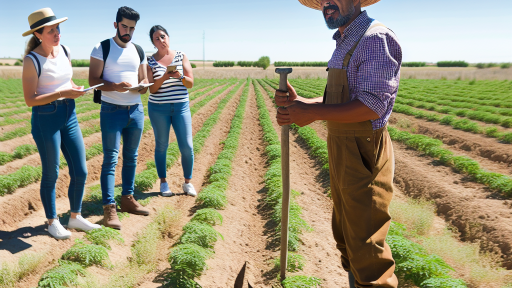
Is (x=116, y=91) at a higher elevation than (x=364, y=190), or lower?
higher

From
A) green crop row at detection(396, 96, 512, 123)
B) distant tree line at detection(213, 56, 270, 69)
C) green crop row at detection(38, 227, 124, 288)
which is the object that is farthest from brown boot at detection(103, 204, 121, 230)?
distant tree line at detection(213, 56, 270, 69)

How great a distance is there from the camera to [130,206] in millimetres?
4898

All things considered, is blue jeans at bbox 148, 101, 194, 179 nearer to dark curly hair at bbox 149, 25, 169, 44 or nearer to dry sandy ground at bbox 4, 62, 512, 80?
dark curly hair at bbox 149, 25, 169, 44

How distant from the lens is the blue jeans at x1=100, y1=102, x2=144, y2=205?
427cm

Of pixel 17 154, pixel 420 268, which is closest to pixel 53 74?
pixel 420 268

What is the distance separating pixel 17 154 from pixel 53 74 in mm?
5435

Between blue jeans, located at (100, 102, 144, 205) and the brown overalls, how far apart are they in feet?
9.55

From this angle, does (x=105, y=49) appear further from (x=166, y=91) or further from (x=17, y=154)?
(x=17, y=154)

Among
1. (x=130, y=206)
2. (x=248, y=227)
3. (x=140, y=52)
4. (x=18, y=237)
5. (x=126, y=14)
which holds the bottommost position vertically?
(x=248, y=227)

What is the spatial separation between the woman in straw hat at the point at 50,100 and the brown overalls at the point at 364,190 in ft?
8.94

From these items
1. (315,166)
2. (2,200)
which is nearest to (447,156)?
(315,166)

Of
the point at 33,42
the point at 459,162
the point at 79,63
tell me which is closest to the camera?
the point at 33,42

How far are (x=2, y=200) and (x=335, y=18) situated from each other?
217 inches

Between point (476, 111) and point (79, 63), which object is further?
point (79, 63)
